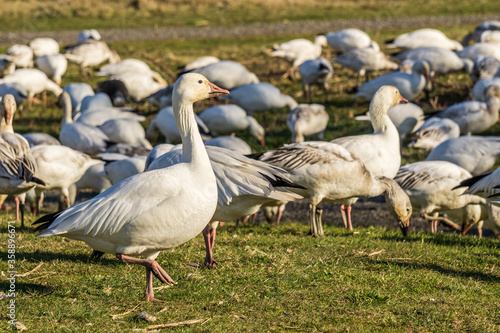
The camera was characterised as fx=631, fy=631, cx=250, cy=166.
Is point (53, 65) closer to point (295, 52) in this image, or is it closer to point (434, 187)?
point (295, 52)

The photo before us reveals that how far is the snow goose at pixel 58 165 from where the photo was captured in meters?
9.13

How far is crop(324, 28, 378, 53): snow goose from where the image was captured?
18484mm

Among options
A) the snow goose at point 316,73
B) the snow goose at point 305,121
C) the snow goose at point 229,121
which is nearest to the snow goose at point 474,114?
the snow goose at point 305,121

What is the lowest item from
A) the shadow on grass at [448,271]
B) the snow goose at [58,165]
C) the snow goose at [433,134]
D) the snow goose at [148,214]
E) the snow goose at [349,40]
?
the snow goose at [433,134]

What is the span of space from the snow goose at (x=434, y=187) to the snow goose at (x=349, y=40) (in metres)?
9.59

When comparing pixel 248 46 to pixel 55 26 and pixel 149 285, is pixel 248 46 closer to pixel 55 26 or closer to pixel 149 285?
pixel 55 26

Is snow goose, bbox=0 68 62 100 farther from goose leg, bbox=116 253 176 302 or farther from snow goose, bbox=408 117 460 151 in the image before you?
goose leg, bbox=116 253 176 302

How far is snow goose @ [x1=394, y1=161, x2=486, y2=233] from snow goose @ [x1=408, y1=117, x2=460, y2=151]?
263cm

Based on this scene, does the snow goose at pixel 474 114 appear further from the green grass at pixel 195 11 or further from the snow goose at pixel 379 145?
the green grass at pixel 195 11

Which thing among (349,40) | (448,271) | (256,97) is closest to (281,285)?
(448,271)

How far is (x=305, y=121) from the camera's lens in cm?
1271

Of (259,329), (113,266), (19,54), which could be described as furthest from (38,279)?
(19,54)

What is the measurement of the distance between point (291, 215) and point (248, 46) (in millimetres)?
14177

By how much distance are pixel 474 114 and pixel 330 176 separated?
250 inches
